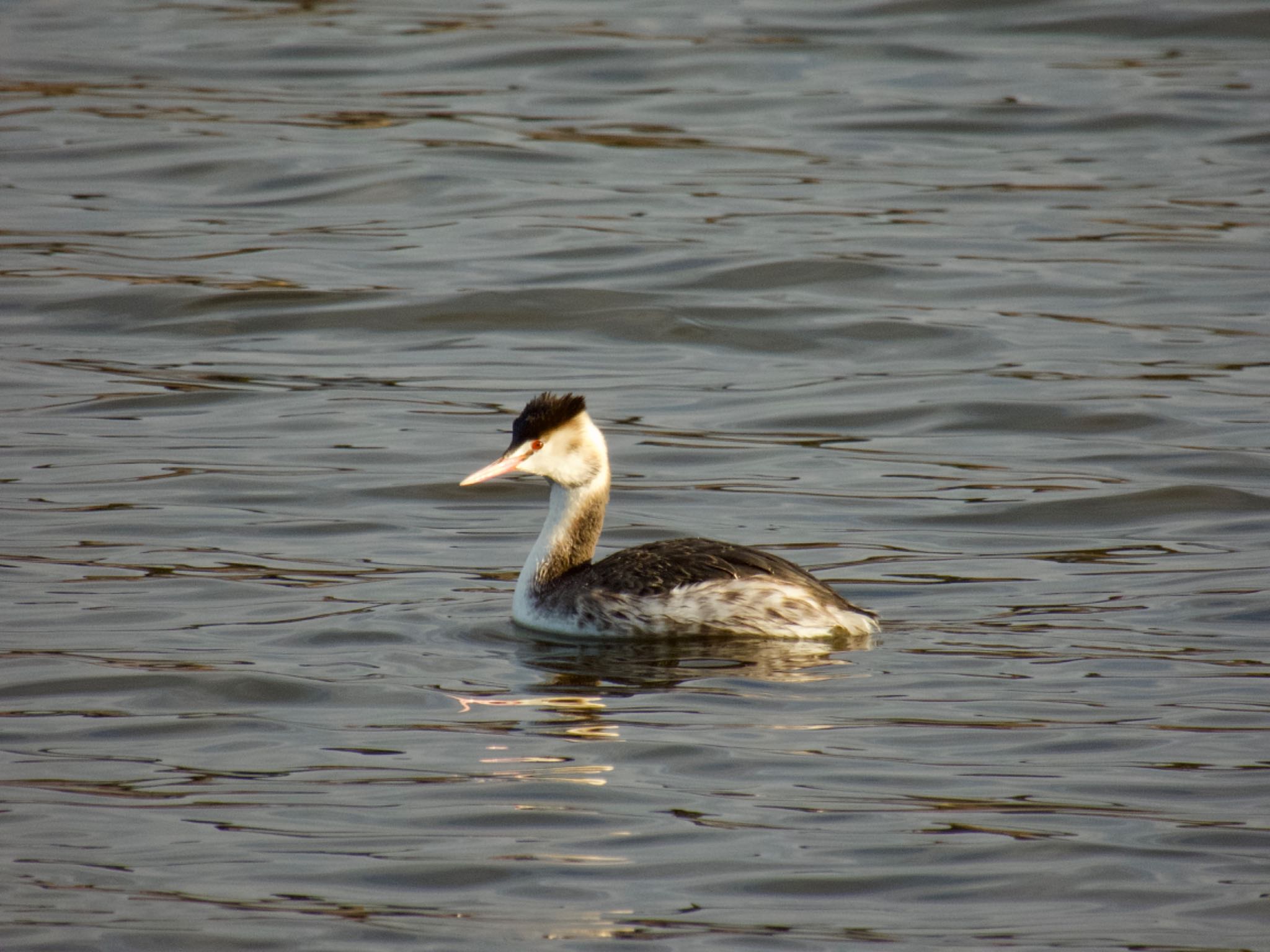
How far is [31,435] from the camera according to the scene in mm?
11680

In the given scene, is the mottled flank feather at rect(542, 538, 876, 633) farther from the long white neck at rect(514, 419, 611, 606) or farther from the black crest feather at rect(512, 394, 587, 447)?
the black crest feather at rect(512, 394, 587, 447)

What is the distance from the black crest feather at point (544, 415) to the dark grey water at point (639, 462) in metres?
0.77

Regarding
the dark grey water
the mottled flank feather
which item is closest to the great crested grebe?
the mottled flank feather

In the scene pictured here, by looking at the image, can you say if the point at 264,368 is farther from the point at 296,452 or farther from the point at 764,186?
the point at 764,186

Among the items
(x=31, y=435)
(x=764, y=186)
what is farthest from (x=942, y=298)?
(x=31, y=435)

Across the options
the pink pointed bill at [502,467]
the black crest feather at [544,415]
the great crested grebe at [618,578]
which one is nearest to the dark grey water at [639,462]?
the great crested grebe at [618,578]

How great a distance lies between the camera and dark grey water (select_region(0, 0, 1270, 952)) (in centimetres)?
586

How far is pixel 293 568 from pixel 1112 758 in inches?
160

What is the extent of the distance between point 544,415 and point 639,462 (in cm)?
299

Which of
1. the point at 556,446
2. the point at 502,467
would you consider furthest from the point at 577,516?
the point at 502,467

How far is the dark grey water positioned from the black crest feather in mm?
766

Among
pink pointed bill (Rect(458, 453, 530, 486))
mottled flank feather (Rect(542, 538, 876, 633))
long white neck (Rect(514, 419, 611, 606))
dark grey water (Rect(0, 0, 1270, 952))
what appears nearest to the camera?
dark grey water (Rect(0, 0, 1270, 952))

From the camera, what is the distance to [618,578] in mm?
8344

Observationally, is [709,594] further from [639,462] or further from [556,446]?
[639,462]
